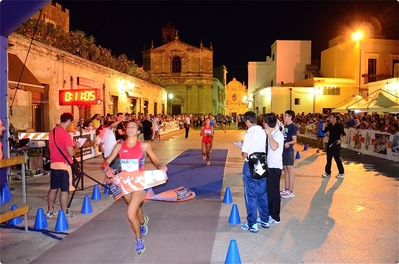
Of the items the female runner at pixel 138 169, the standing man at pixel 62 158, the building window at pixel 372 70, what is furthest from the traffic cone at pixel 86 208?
the building window at pixel 372 70

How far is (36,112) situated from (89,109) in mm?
4374

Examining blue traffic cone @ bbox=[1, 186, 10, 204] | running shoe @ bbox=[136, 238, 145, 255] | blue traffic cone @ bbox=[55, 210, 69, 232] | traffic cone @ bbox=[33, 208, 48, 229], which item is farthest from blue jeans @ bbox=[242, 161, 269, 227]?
blue traffic cone @ bbox=[1, 186, 10, 204]

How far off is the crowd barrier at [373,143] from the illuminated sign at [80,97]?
36.7ft

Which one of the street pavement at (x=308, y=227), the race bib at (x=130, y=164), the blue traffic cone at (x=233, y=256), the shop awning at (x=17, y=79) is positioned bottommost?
the street pavement at (x=308, y=227)

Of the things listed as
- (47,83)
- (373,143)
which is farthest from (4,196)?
(373,143)

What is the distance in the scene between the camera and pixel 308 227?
5.74 metres

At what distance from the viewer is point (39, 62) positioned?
1449cm

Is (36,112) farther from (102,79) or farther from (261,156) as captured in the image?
(261,156)

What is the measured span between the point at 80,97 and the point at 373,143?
12.3 meters

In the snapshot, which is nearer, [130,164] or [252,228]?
[130,164]

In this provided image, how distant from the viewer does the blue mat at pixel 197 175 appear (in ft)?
27.8

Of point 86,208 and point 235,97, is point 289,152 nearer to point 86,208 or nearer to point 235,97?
point 86,208

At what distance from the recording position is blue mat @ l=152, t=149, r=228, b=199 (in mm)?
8486

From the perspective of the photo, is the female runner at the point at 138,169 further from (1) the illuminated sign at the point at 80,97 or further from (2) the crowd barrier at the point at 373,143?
(2) the crowd barrier at the point at 373,143
